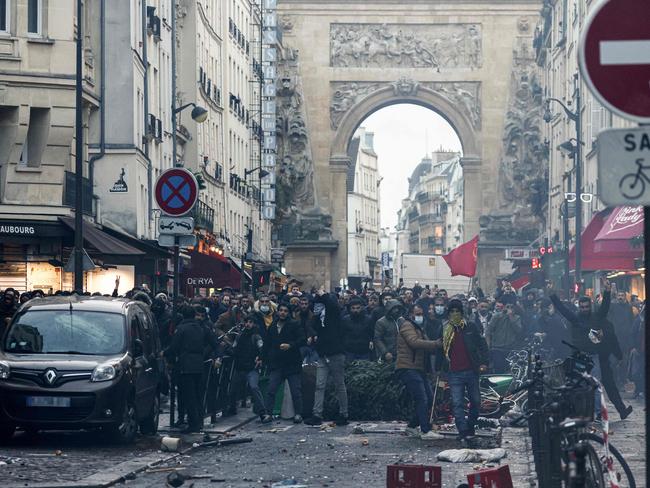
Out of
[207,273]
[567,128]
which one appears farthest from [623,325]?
[567,128]

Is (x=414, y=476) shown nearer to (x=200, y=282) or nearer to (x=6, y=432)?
(x=6, y=432)

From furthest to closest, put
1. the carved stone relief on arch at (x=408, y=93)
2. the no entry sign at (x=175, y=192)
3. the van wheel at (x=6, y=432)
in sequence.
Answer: the carved stone relief on arch at (x=408, y=93) → the no entry sign at (x=175, y=192) → the van wheel at (x=6, y=432)

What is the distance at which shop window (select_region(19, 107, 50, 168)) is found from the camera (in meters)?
29.7

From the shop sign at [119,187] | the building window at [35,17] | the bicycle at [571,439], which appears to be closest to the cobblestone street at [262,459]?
the bicycle at [571,439]

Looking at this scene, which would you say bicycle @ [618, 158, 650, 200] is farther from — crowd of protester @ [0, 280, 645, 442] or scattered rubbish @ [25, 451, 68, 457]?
scattered rubbish @ [25, 451, 68, 457]

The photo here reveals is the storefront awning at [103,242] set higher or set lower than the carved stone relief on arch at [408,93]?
lower

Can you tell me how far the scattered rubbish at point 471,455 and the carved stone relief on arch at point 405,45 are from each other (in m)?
62.7

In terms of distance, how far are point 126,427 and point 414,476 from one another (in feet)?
19.7

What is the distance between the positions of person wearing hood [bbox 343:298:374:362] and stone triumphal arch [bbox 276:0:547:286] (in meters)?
52.0

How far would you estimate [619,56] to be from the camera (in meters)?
6.09

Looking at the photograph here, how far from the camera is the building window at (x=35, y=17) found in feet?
96.6

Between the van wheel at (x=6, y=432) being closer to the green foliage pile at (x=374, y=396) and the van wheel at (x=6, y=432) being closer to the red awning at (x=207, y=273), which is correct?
the green foliage pile at (x=374, y=396)

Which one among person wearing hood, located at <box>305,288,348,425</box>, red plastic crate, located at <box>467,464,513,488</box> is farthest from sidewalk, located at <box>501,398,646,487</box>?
person wearing hood, located at <box>305,288,348,425</box>

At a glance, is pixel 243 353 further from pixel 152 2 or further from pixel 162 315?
pixel 152 2
